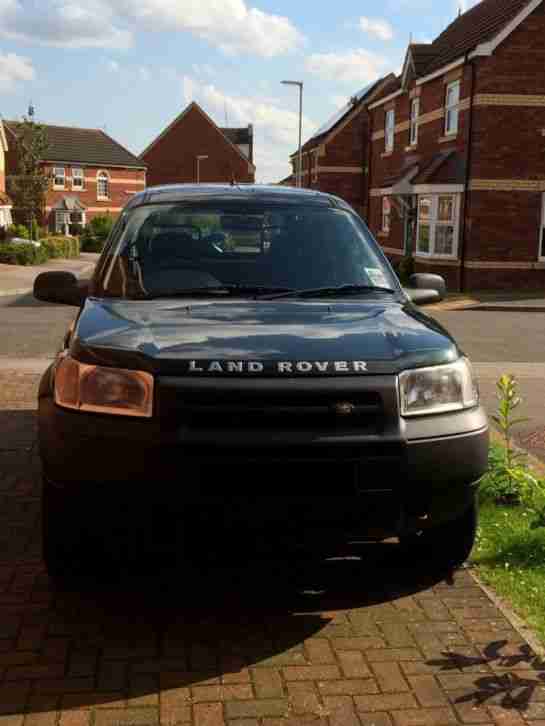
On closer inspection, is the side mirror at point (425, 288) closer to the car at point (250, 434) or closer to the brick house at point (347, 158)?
the car at point (250, 434)

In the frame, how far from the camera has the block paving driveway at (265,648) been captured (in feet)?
10.2

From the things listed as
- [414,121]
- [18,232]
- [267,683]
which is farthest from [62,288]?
[18,232]

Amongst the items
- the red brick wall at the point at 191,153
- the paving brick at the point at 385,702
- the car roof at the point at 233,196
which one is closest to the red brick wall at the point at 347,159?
the red brick wall at the point at 191,153

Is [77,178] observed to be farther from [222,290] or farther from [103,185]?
[222,290]

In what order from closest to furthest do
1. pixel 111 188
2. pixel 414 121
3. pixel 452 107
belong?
pixel 452 107 → pixel 414 121 → pixel 111 188

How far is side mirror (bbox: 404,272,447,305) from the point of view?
557 centimetres

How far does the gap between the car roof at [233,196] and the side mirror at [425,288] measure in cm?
65

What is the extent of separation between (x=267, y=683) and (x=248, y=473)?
802 millimetres

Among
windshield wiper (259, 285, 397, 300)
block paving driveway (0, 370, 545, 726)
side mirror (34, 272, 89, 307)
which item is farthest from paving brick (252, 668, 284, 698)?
side mirror (34, 272, 89, 307)

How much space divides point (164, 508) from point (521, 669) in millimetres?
1558

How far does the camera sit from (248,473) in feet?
11.1

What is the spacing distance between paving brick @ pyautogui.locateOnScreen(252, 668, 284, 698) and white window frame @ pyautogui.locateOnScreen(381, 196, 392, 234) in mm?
31638

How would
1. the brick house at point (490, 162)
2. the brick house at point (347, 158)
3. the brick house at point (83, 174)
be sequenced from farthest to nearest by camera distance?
the brick house at point (83, 174), the brick house at point (347, 158), the brick house at point (490, 162)

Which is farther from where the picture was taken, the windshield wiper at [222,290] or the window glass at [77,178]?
the window glass at [77,178]
